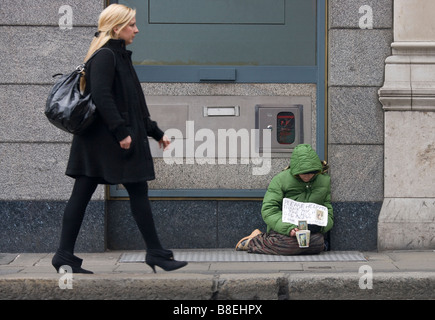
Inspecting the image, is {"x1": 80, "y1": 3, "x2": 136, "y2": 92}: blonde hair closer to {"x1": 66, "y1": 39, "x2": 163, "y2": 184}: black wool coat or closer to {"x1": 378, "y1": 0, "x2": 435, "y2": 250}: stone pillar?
{"x1": 66, "y1": 39, "x2": 163, "y2": 184}: black wool coat

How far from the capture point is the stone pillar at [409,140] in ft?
23.4

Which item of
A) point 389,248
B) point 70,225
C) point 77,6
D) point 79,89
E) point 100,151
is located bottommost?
point 389,248

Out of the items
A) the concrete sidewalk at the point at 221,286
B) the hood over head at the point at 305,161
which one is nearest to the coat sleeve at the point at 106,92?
the concrete sidewalk at the point at 221,286

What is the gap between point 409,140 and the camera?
7.18 metres

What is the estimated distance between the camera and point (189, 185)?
24.1ft

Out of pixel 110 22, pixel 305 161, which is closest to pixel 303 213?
pixel 305 161

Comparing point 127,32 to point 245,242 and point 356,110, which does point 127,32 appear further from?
point 356,110

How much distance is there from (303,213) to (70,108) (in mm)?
2629

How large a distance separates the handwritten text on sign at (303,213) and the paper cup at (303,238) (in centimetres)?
16

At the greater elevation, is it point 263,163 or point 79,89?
point 79,89

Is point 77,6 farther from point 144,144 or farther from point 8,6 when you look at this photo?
point 144,144

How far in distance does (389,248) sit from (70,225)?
328 cm

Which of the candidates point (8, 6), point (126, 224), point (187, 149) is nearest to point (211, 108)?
point (187, 149)

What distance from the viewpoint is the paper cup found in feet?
21.7
